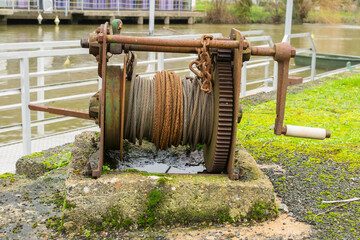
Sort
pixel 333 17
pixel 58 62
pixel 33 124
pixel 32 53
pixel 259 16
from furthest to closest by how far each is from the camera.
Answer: pixel 333 17 → pixel 259 16 → pixel 58 62 → pixel 33 124 → pixel 32 53

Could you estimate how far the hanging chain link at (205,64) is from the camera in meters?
4.02

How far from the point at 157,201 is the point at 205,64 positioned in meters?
1.12

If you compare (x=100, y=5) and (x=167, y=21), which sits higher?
(x=100, y=5)

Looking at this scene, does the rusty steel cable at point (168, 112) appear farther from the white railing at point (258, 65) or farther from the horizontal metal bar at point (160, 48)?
the white railing at point (258, 65)

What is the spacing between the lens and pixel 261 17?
167 ft

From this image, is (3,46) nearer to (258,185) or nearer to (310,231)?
(258,185)

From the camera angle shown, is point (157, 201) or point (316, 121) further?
point (316, 121)

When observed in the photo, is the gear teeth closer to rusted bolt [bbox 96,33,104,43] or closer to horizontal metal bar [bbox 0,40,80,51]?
rusted bolt [bbox 96,33,104,43]

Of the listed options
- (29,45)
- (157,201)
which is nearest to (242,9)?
(29,45)

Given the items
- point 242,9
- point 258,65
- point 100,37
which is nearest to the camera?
point 100,37

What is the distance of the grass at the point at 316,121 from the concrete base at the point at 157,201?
1512mm

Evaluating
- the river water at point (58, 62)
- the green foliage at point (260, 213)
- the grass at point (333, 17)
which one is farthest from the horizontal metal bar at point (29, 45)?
the grass at point (333, 17)

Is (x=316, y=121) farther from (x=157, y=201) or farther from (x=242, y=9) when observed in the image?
(x=242, y=9)

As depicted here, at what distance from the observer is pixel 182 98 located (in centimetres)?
429
